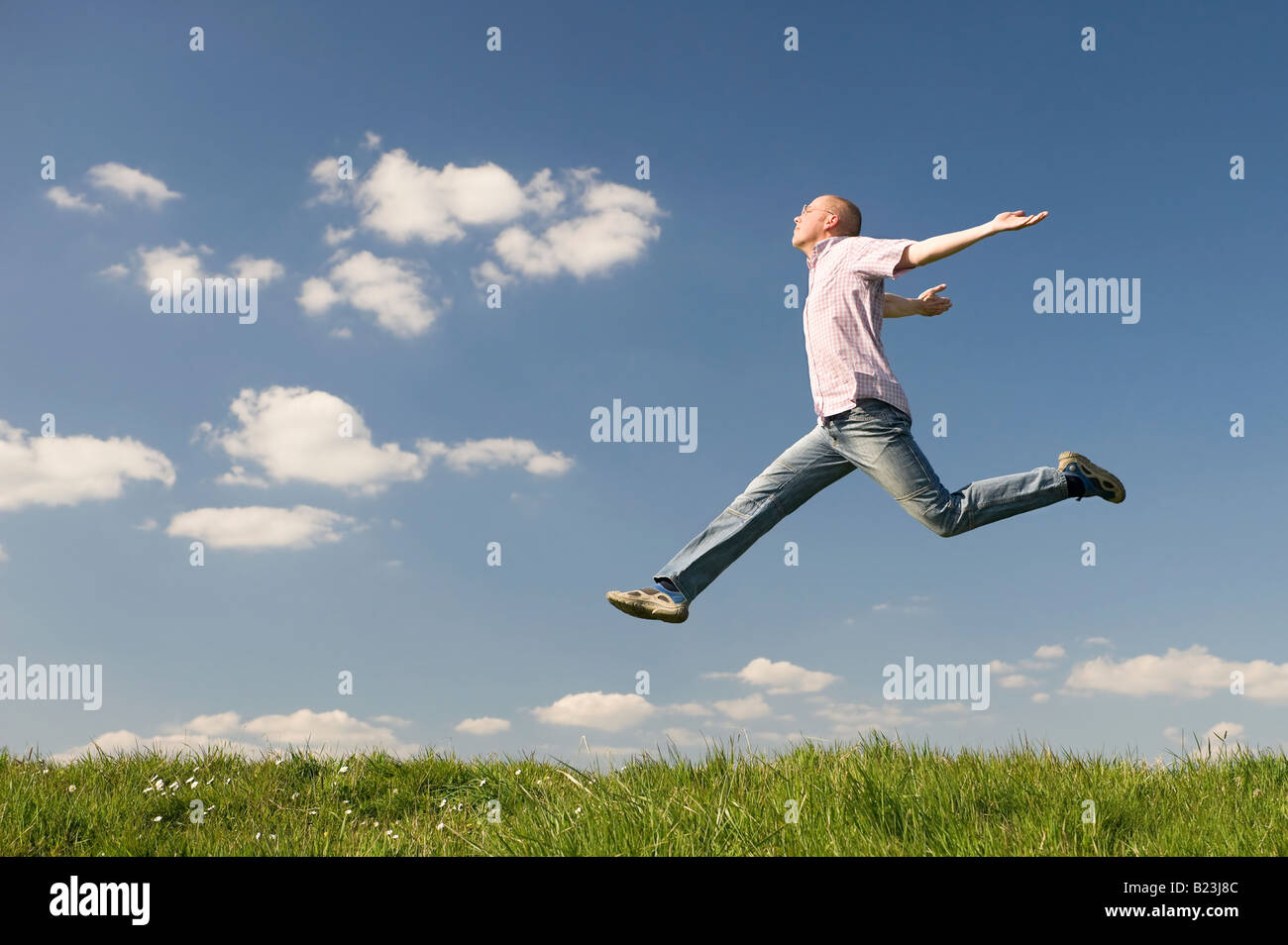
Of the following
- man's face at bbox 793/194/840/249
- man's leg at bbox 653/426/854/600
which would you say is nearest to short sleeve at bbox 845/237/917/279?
man's face at bbox 793/194/840/249

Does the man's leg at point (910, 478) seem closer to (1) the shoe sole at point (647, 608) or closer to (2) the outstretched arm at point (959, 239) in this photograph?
(2) the outstretched arm at point (959, 239)

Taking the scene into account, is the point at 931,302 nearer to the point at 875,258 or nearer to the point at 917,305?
the point at 917,305

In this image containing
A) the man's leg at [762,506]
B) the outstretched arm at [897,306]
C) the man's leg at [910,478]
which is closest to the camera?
the man's leg at [910,478]

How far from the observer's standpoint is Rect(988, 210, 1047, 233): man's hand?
18.5ft

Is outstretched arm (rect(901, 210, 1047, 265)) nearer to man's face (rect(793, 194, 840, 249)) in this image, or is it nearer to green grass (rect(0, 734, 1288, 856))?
man's face (rect(793, 194, 840, 249))

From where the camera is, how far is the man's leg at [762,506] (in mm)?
6496

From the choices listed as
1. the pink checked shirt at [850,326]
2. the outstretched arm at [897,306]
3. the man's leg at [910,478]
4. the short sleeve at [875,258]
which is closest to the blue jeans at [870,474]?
the man's leg at [910,478]

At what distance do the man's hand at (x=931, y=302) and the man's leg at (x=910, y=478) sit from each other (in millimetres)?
1247

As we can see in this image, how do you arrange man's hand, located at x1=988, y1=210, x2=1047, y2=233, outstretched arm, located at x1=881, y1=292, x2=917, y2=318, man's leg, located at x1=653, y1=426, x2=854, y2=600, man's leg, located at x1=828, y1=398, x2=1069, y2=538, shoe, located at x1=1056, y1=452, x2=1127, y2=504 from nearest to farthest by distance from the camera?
man's hand, located at x1=988, y1=210, x2=1047, y2=233 → man's leg, located at x1=828, y1=398, x2=1069, y2=538 → man's leg, located at x1=653, y1=426, x2=854, y2=600 → shoe, located at x1=1056, y1=452, x2=1127, y2=504 → outstretched arm, located at x1=881, y1=292, x2=917, y2=318

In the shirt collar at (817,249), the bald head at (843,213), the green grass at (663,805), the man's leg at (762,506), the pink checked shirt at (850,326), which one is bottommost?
the green grass at (663,805)

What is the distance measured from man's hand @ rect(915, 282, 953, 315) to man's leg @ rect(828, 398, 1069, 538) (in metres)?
1.25

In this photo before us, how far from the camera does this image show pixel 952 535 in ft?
21.5

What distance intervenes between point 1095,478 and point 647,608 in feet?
11.0

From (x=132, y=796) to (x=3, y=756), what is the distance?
7.86 feet
